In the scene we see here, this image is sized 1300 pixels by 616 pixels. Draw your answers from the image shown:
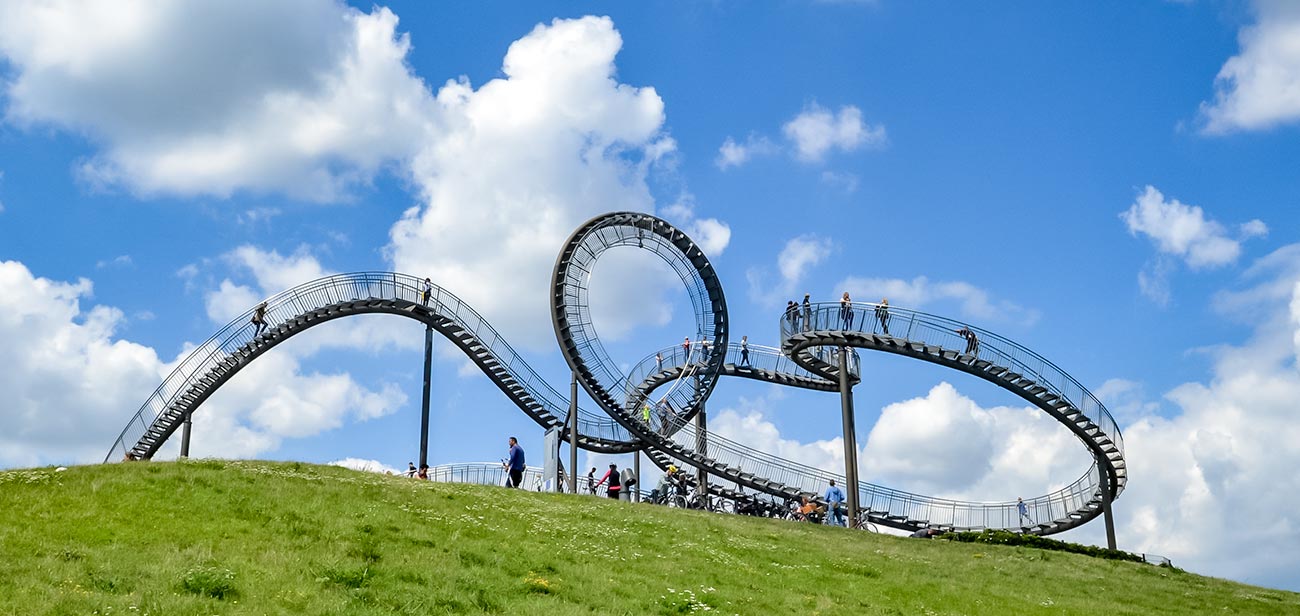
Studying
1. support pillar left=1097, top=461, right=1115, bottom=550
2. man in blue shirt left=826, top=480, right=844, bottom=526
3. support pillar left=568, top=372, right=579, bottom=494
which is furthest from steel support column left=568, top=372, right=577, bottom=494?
support pillar left=1097, top=461, right=1115, bottom=550

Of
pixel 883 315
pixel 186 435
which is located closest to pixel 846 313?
pixel 883 315

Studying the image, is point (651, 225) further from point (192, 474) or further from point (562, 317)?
point (192, 474)

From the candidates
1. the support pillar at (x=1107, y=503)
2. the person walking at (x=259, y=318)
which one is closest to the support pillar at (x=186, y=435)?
the person walking at (x=259, y=318)

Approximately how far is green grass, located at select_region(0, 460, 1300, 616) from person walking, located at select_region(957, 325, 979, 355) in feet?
45.4

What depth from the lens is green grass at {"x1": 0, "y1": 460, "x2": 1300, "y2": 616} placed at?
64.7ft

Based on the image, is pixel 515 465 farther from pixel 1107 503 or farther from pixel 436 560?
pixel 1107 503

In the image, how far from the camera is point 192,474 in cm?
2859

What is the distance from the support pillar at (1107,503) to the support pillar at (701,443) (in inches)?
662

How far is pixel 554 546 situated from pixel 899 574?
878 cm

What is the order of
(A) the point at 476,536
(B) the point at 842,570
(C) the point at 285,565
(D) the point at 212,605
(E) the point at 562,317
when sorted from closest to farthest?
(D) the point at 212,605
(C) the point at 285,565
(A) the point at 476,536
(B) the point at 842,570
(E) the point at 562,317

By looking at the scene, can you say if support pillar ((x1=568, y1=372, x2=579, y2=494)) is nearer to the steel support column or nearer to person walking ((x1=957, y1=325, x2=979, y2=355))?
the steel support column

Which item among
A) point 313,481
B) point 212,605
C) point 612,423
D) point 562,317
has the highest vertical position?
point 562,317

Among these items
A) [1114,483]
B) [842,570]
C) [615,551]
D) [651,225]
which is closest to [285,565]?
[615,551]

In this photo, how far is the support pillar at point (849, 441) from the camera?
46.7 meters
